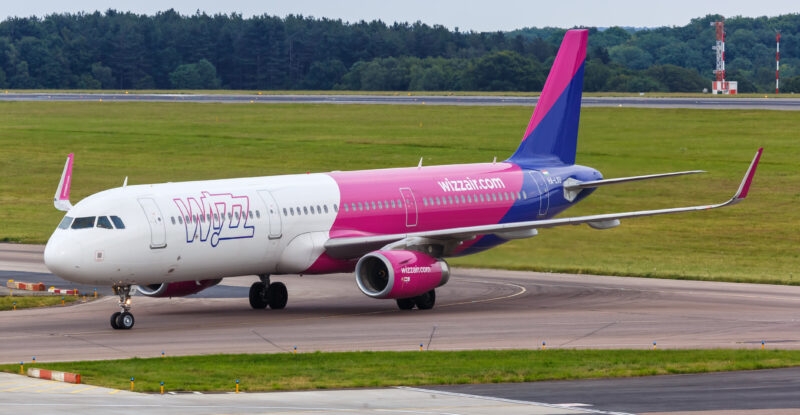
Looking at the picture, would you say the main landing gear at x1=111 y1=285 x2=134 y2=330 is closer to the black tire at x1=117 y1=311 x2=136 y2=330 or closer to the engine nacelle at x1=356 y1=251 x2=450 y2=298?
the black tire at x1=117 y1=311 x2=136 y2=330

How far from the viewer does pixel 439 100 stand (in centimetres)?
13500

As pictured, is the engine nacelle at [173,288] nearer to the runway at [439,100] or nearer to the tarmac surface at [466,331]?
the tarmac surface at [466,331]

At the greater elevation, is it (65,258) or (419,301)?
(65,258)

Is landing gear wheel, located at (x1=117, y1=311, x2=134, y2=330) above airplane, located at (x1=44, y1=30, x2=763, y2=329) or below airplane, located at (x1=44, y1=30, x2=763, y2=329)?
below

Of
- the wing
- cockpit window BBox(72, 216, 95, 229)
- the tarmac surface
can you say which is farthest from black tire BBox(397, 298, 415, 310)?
cockpit window BBox(72, 216, 95, 229)

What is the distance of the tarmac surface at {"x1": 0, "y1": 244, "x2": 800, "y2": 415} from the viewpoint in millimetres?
26750

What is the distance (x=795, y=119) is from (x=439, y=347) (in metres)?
74.3

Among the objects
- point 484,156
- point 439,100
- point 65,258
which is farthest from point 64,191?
point 439,100

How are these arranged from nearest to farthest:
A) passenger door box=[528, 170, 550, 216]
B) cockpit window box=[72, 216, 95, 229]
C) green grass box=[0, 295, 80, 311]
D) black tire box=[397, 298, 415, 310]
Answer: cockpit window box=[72, 216, 95, 229], black tire box=[397, 298, 415, 310], green grass box=[0, 295, 80, 311], passenger door box=[528, 170, 550, 216]

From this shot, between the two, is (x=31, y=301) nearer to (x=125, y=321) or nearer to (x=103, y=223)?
(x=125, y=321)

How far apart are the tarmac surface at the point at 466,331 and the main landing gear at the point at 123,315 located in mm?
328

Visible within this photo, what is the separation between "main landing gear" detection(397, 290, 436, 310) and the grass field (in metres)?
9.67

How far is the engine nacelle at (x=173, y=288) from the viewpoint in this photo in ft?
137

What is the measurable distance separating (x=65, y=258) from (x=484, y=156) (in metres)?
55.5
